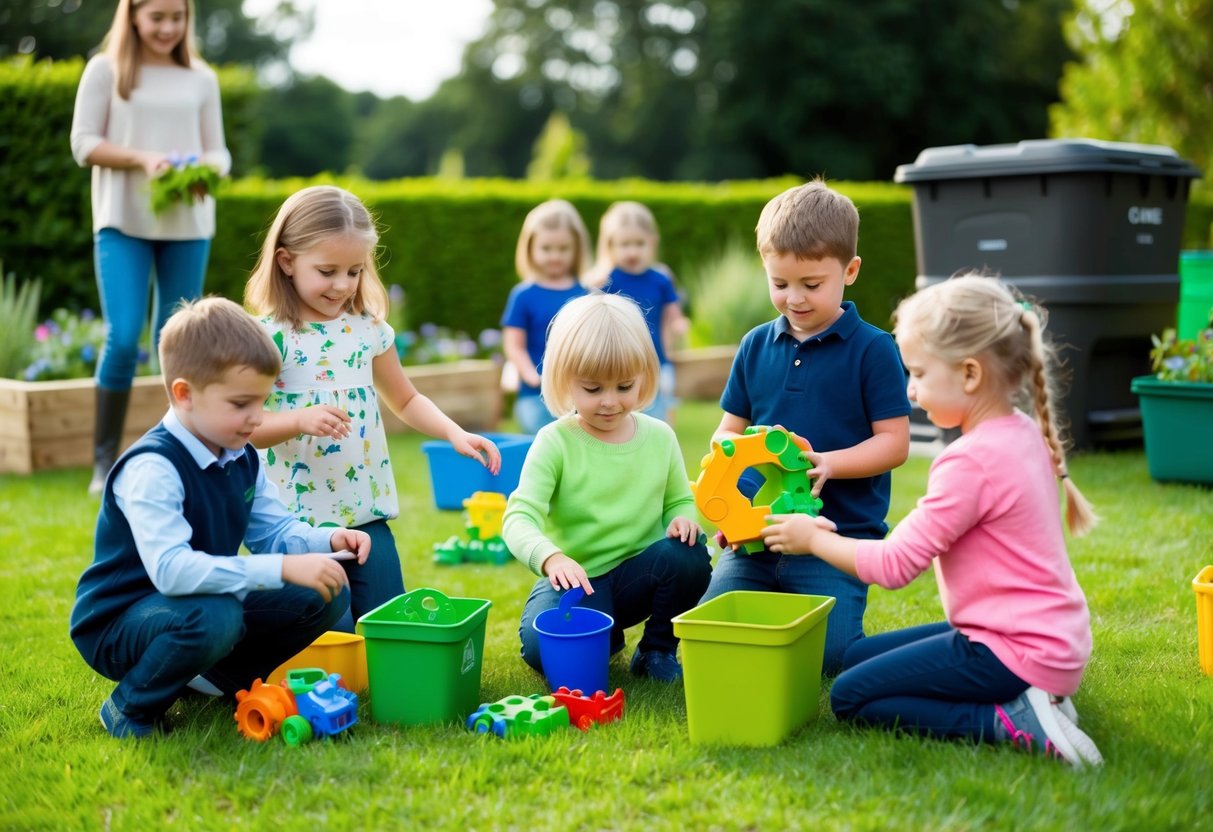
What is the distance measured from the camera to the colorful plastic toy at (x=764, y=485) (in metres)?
3.17

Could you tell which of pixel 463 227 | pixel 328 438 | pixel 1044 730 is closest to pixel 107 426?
pixel 328 438

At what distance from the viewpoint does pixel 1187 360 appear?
5574 millimetres

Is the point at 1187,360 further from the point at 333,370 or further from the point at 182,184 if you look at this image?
the point at 182,184

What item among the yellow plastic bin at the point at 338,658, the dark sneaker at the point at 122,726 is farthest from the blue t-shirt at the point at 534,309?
the dark sneaker at the point at 122,726

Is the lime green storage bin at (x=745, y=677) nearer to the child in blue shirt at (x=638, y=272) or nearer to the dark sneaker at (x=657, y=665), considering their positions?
the dark sneaker at (x=657, y=665)

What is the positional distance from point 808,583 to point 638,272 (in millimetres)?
3592

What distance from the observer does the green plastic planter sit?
212 inches

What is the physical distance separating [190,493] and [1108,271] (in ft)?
16.9

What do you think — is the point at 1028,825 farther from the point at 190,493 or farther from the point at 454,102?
the point at 454,102

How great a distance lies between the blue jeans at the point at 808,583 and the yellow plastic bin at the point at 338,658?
0.97m

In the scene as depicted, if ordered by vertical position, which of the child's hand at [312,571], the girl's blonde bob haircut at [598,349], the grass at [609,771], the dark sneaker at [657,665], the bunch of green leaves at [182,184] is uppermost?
the bunch of green leaves at [182,184]

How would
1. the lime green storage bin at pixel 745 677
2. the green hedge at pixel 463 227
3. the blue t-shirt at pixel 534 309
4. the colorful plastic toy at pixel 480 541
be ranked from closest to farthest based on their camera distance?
the lime green storage bin at pixel 745 677, the colorful plastic toy at pixel 480 541, the blue t-shirt at pixel 534 309, the green hedge at pixel 463 227

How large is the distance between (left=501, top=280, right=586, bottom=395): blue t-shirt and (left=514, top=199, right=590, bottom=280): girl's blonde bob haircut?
6.7 inches

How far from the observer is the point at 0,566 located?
176 inches
